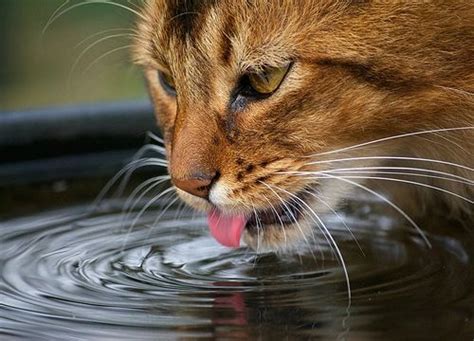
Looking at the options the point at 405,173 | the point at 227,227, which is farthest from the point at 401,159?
the point at 227,227

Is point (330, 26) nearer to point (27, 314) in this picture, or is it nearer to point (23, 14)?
point (27, 314)

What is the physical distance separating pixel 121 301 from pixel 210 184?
30 centimetres

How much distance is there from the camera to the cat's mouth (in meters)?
2.65

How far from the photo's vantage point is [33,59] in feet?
19.4

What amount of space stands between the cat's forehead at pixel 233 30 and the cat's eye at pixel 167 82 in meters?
0.14

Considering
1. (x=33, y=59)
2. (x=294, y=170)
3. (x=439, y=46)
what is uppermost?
(x=439, y=46)

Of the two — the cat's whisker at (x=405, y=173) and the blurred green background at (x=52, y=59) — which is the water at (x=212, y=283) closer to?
the cat's whisker at (x=405, y=173)

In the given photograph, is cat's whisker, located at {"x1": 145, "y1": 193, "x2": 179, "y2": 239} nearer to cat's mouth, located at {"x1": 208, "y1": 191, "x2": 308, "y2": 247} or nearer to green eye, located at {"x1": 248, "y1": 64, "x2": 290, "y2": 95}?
cat's mouth, located at {"x1": 208, "y1": 191, "x2": 308, "y2": 247}

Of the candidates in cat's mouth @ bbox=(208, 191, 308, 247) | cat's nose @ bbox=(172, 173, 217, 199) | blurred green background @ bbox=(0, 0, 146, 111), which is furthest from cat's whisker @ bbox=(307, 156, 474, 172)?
blurred green background @ bbox=(0, 0, 146, 111)

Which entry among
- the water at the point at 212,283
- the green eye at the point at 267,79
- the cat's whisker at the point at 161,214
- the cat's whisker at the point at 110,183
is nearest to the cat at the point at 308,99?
the green eye at the point at 267,79

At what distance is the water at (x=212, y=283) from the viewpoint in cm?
233

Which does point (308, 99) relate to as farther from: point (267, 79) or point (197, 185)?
point (197, 185)

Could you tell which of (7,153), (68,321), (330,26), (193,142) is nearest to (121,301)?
(68,321)

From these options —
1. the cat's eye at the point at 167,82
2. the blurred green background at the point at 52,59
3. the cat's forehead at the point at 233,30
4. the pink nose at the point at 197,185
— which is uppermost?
the cat's forehead at the point at 233,30
